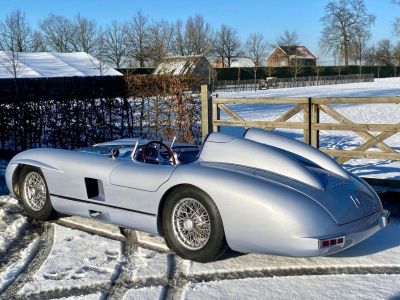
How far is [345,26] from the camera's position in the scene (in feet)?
305

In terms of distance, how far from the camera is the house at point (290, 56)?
328 ft

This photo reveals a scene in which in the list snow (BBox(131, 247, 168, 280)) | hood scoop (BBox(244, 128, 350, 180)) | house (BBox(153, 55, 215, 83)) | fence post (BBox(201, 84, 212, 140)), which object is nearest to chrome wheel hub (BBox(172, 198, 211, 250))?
snow (BBox(131, 247, 168, 280))

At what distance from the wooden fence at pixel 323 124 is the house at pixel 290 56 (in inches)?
3582

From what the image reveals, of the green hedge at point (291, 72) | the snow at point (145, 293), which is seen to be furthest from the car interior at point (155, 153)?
the green hedge at point (291, 72)

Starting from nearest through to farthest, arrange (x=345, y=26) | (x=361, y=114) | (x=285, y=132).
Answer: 1. (x=285, y=132)
2. (x=361, y=114)
3. (x=345, y=26)

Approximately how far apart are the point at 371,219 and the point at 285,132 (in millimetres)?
9235

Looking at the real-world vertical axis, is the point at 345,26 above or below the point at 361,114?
above

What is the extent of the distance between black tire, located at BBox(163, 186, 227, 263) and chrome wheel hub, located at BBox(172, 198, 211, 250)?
2 cm

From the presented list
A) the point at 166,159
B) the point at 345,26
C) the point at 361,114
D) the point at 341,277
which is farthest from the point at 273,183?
the point at 345,26

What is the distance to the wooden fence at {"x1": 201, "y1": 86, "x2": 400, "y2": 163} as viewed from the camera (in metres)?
A: 7.14

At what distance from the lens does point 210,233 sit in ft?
13.4

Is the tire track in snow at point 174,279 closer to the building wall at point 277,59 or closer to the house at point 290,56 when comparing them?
the house at point 290,56

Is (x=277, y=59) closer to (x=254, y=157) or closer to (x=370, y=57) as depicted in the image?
(x=370, y=57)

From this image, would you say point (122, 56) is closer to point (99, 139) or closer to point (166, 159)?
point (99, 139)
